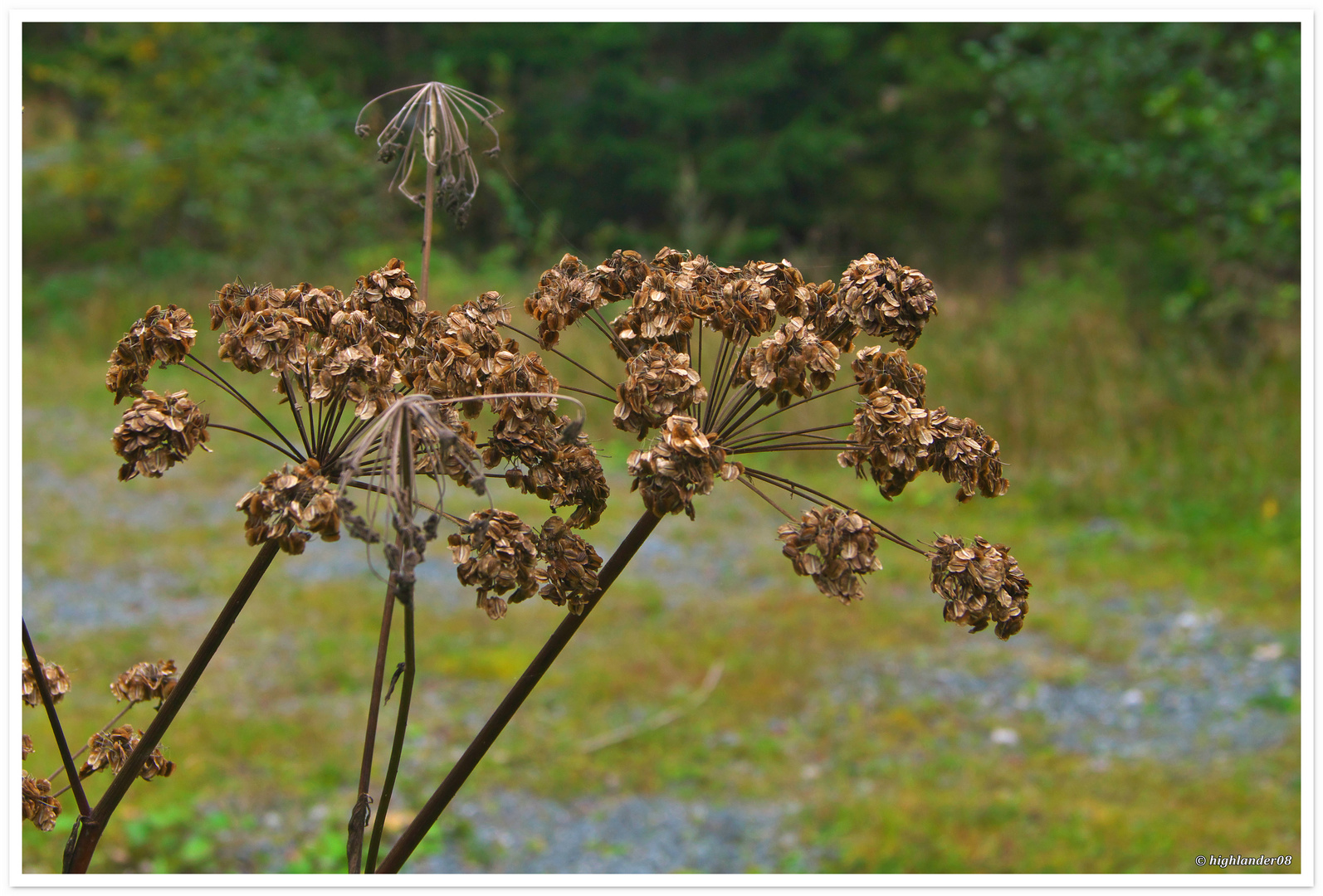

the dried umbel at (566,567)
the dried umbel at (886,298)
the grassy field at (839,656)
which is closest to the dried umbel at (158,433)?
the dried umbel at (566,567)

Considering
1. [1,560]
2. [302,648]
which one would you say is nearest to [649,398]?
[1,560]

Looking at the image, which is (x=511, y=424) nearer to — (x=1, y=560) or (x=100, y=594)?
(x=1, y=560)

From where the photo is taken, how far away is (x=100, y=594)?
22.9 feet

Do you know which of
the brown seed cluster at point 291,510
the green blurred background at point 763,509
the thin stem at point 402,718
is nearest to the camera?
the thin stem at point 402,718

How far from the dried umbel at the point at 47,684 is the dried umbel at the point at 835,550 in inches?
28.3

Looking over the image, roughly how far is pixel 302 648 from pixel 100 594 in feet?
5.57

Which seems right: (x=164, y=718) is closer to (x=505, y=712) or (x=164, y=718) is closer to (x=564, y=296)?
(x=505, y=712)

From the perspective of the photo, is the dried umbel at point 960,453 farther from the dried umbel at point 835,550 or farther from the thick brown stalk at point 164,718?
the thick brown stalk at point 164,718

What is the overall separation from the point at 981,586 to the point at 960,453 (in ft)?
0.40

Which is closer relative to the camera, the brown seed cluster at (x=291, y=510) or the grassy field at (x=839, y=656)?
the brown seed cluster at (x=291, y=510)

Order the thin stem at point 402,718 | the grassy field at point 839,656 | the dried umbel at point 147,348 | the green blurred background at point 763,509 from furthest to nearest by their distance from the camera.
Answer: the green blurred background at point 763,509 < the grassy field at point 839,656 < the dried umbel at point 147,348 < the thin stem at point 402,718

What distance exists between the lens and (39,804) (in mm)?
1147

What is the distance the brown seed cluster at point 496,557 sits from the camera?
0.94 m

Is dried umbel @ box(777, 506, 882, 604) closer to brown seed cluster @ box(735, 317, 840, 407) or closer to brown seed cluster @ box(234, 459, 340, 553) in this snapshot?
brown seed cluster @ box(735, 317, 840, 407)
